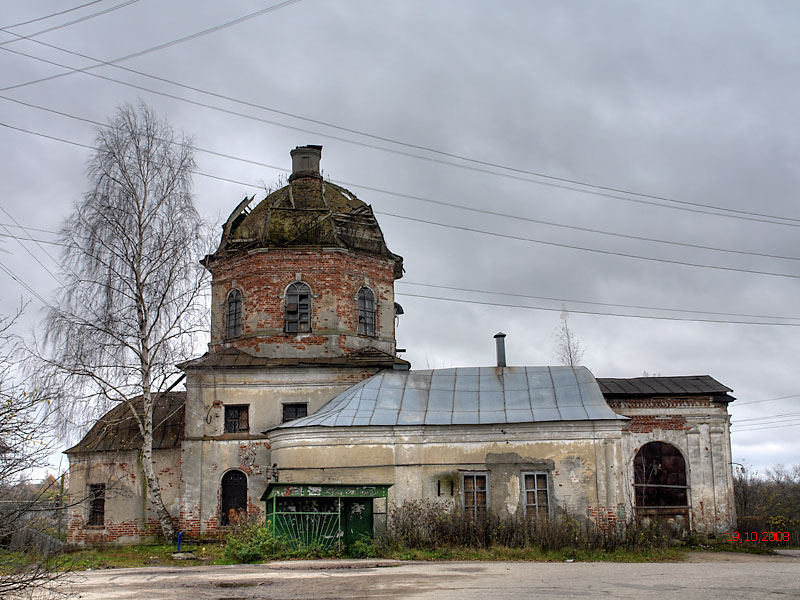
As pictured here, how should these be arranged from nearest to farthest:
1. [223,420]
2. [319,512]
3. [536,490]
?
[319,512] < [536,490] < [223,420]

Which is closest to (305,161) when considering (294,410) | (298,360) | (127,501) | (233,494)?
(298,360)

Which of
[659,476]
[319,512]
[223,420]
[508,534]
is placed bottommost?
[508,534]

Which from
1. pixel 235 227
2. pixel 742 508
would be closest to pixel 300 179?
pixel 235 227

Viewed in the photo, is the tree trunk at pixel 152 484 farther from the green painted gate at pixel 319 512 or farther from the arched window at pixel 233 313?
the green painted gate at pixel 319 512

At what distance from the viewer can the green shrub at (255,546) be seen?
51.2ft

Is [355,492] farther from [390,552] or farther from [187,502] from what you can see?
[187,502]

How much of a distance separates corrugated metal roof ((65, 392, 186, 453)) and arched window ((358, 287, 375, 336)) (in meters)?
5.41

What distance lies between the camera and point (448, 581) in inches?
470

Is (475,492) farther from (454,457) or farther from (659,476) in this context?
(659,476)

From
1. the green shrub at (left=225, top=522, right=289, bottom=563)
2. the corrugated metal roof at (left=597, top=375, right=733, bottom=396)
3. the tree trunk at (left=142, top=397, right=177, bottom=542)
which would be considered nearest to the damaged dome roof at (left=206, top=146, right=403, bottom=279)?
the tree trunk at (left=142, top=397, right=177, bottom=542)

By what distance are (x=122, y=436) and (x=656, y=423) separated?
1431 centimetres

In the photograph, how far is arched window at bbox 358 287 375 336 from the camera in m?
23.8

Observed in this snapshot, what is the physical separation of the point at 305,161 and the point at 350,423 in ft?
31.5
